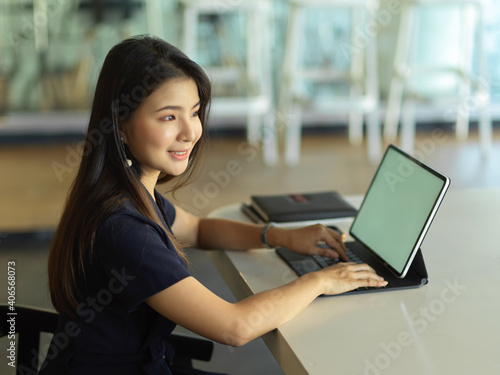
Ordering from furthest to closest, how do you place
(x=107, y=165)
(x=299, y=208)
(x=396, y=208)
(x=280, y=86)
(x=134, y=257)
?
(x=280, y=86)
(x=299, y=208)
(x=396, y=208)
(x=107, y=165)
(x=134, y=257)

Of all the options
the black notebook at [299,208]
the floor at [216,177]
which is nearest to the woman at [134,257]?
the black notebook at [299,208]

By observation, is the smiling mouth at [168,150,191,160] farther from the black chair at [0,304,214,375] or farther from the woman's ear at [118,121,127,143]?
the black chair at [0,304,214,375]

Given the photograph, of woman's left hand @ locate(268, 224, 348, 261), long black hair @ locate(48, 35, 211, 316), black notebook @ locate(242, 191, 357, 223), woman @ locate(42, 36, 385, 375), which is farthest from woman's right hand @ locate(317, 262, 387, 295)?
black notebook @ locate(242, 191, 357, 223)

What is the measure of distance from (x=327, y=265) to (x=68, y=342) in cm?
52

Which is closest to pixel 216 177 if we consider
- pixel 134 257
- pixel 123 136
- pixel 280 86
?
pixel 280 86

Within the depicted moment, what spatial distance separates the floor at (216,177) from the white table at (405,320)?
1.12m

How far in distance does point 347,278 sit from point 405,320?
0.15m

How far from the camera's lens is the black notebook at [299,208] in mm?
1685

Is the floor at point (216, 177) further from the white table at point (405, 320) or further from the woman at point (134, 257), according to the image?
the woman at point (134, 257)

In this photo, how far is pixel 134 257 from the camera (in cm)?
113

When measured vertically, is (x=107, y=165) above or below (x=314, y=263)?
above

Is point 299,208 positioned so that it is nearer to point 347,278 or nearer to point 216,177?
point 347,278

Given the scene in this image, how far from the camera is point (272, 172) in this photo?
410 centimetres

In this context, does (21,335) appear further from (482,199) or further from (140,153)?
(482,199)
